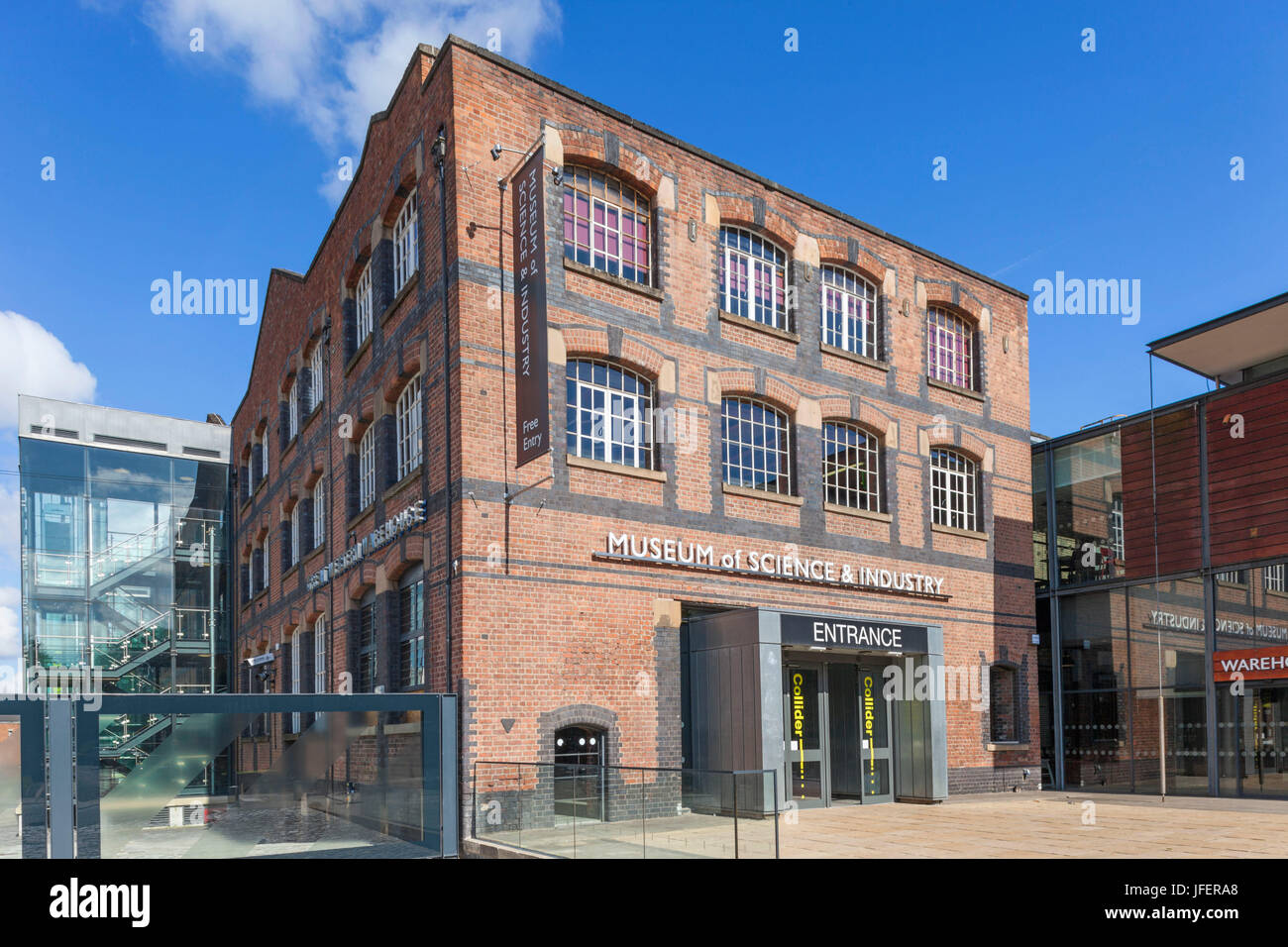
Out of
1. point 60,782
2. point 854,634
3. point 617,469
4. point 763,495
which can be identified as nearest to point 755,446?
point 763,495

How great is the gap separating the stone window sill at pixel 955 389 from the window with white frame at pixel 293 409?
14.5 metres

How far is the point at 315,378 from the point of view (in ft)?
80.7

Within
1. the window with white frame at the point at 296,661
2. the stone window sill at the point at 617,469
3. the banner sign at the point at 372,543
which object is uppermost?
the stone window sill at the point at 617,469

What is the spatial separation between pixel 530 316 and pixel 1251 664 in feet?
48.5

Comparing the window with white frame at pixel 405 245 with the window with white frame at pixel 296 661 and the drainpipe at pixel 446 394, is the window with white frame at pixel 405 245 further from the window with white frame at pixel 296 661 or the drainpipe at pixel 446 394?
the window with white frame at pixel 296 661

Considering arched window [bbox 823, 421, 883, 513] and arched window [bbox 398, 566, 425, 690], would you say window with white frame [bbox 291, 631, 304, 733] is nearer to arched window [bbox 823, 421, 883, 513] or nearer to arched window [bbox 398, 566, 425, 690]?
arched window [bbox 398, 566, 425, 690]

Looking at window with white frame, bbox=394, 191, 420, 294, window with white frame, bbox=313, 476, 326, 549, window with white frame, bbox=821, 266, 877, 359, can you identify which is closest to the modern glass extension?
window with white frame, bbox=821, 266, 877, 359

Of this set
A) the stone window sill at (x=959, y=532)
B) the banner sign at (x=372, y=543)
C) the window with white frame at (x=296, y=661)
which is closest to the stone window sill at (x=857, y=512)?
the stone window sill at (x=959, y=532)

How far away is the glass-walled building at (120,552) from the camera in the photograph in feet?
104

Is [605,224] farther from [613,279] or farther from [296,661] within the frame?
[296,661]

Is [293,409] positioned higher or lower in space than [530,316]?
higher

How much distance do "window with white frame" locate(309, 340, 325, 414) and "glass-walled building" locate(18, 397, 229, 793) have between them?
39.1 ft

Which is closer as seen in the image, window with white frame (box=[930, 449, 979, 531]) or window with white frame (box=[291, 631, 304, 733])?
window with white frame (box=[930, 449, 979, 531])

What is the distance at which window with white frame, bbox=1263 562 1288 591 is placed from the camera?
64.1 feet
